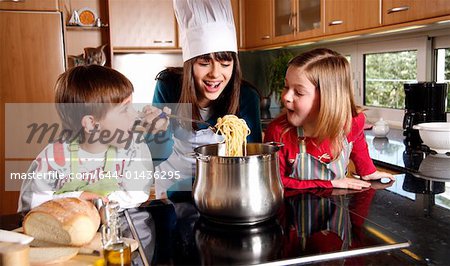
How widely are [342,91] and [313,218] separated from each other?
54cm

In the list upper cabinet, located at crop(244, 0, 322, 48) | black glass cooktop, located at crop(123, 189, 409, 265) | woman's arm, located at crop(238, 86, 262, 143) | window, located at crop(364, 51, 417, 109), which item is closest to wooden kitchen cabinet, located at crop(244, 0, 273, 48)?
upper cabinet, located at crop(244, 0, 322, 48)

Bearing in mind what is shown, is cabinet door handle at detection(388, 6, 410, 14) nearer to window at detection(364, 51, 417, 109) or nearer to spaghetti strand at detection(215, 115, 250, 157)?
window at detection(364, 51, 417, 109)

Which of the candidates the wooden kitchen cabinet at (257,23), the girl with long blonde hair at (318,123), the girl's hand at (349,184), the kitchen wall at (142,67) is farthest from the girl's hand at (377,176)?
the kitchen wall at (142,67)

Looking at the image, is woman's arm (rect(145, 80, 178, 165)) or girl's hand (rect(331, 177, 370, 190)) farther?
woman's arm (rect(145, 80, 178, 165))

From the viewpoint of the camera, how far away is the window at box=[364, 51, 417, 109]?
2.28 m

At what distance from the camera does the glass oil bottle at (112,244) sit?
0.61 meters

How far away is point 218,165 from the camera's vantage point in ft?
2.48

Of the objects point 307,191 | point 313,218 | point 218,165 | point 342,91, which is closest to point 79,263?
point 218,165

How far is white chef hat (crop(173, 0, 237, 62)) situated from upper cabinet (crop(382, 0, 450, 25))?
69cm

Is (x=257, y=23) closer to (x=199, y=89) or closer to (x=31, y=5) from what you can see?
(x=31, y=5)

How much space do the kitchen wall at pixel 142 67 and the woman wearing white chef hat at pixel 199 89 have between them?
1.71 m

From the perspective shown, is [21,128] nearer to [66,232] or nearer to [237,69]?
[237,69]

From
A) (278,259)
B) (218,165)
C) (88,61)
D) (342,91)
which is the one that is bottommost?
(278,259)

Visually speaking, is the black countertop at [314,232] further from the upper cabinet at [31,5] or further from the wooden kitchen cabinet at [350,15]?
the upper cabinet at [31,5]
